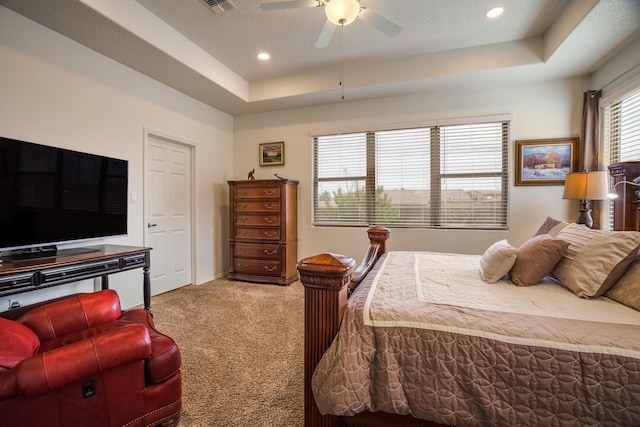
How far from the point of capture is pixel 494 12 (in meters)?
2.61

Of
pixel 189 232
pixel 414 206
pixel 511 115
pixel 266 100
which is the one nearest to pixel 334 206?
pixel 414 206

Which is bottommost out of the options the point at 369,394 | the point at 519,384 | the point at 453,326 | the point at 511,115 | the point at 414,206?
the point at 369,394

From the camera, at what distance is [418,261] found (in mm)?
2170

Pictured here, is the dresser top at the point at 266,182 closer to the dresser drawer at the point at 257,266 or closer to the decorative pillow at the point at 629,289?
the dresser drawer at the point at 257,266

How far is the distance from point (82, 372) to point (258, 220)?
3.07 meters

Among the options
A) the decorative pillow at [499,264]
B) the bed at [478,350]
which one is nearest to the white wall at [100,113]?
the bed at [478,350]

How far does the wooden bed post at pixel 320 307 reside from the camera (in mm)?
1133

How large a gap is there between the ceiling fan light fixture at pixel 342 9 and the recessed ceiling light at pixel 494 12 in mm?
1620

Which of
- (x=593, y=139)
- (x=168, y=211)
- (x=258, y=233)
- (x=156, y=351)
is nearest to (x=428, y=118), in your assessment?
(x=593, y=139)

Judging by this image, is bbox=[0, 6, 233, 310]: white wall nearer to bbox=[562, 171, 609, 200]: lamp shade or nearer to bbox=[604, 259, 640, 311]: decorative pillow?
bbox=[604, 259, 640, 311]: decorative pillow

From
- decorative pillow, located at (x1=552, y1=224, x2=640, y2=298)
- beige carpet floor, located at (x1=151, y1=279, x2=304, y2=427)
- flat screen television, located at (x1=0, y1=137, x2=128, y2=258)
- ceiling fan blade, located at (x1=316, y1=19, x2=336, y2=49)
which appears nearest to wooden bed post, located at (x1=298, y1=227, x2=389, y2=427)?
beige carpet floor, located at (x1=151, y1=279, x2=304, y2=427)

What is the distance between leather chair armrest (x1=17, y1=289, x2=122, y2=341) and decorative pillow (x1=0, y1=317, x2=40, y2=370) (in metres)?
0.11

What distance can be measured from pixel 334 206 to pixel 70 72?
334 cm

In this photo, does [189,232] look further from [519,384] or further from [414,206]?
[519,384]
